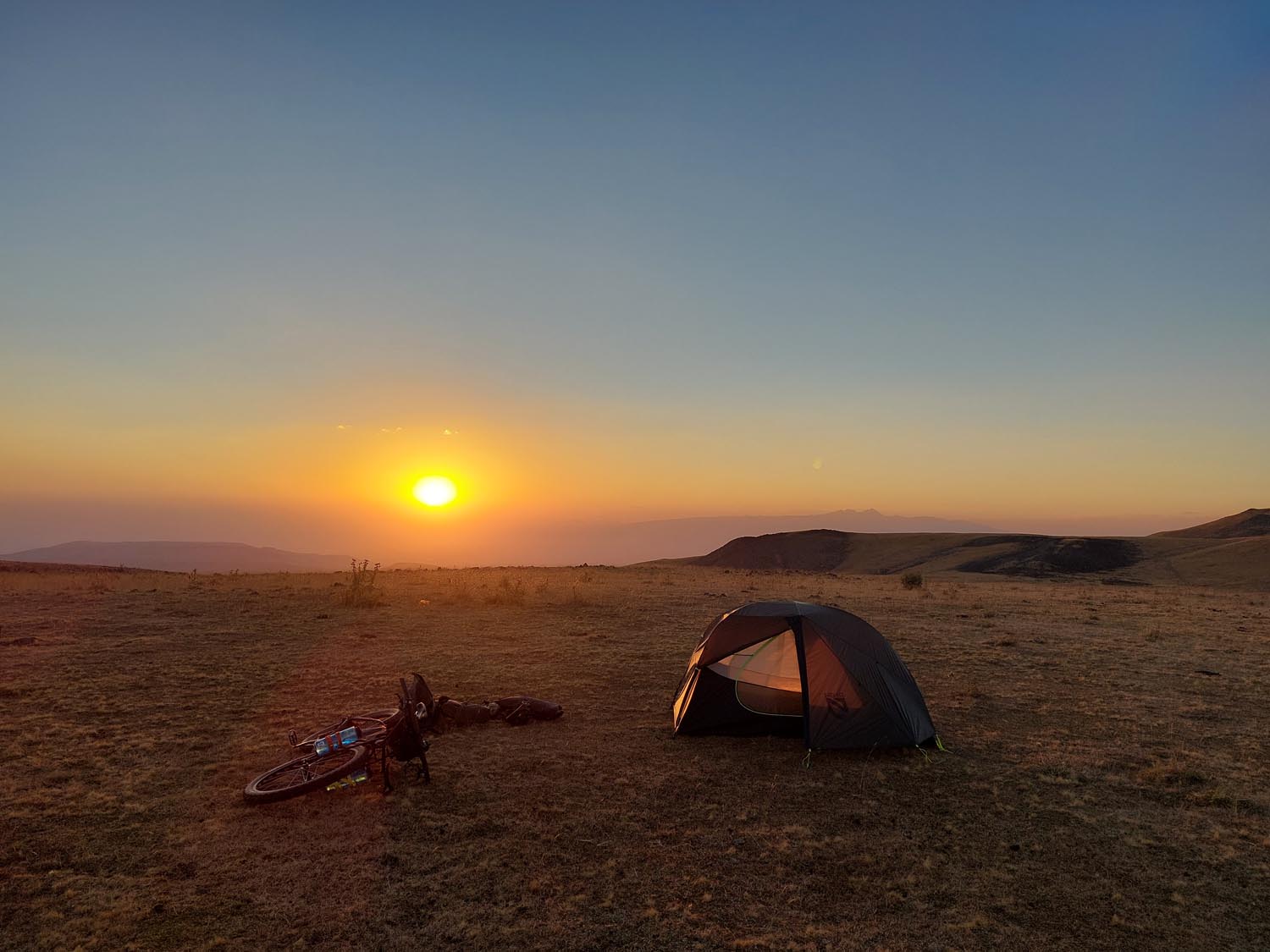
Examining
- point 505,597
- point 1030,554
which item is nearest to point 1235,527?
point 1030,554

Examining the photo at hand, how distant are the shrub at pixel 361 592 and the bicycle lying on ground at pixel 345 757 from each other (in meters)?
14.6

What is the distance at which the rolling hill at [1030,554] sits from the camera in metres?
56.4

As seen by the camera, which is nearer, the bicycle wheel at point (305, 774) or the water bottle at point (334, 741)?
the bicycle wheel at point (305, 774)

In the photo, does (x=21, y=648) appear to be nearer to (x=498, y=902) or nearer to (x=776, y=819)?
(x=498, y=902)

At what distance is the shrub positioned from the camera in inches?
929

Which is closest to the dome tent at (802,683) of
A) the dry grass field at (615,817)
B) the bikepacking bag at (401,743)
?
the dry grass field at (615,817)

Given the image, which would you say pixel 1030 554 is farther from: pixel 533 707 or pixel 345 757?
pixel 345 757

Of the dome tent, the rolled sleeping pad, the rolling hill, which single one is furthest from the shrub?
the rolling hill

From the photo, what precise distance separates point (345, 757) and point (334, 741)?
0.45m

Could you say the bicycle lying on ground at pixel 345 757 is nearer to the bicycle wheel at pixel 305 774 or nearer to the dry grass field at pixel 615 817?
the bicycle wheel at pixel 305 774

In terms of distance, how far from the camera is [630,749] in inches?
398

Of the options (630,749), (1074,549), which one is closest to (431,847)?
(630,749)

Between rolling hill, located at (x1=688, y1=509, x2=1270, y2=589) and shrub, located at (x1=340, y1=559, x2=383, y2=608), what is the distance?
52.0 metres

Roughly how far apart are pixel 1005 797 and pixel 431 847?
21.9 feet
